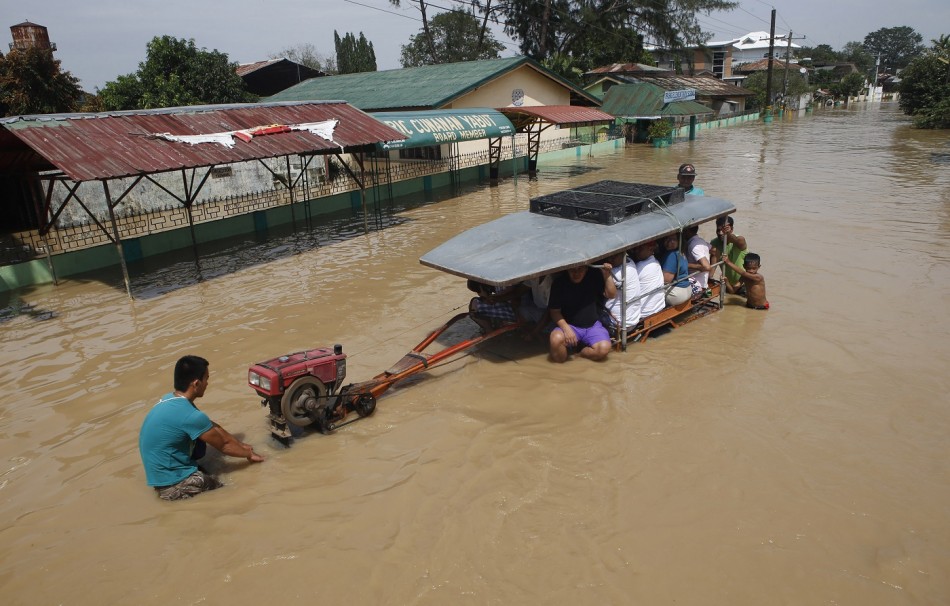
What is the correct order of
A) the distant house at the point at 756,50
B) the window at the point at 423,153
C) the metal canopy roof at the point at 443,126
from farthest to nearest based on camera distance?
1. the distant house at the point at 756,50
2. the window at the point at 423,153
3. the metal canopy roof at the point at 443,126

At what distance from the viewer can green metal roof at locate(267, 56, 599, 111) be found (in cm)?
2589

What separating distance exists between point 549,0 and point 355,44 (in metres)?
21.2

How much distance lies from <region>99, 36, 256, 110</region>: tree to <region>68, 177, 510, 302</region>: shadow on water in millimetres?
16406

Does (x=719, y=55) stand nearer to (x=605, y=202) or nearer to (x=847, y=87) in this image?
(x=847, y=87)

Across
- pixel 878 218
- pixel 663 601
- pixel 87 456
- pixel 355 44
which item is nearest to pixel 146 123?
pixel 87 456

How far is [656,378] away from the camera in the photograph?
7.30 meters

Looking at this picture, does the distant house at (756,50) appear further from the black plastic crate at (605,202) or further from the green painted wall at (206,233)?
the black plastic crate at (605,202)

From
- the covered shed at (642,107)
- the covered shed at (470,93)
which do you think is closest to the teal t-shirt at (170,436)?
the covered shed at (470,93)

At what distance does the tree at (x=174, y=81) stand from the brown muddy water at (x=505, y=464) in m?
22.3

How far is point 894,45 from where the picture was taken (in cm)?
16250

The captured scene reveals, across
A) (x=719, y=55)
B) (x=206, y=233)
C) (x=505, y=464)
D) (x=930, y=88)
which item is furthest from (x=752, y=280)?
(x=719, y=55)

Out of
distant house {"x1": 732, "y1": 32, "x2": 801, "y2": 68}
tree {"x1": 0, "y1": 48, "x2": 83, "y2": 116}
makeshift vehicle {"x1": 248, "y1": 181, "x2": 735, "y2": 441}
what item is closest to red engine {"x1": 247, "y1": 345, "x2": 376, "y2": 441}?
makeshift vehicle {"x1": 248, "y1": 181, "x2": 735, "y2": 441}

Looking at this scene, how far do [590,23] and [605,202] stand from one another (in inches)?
1971

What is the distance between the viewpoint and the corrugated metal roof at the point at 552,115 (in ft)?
76.9
